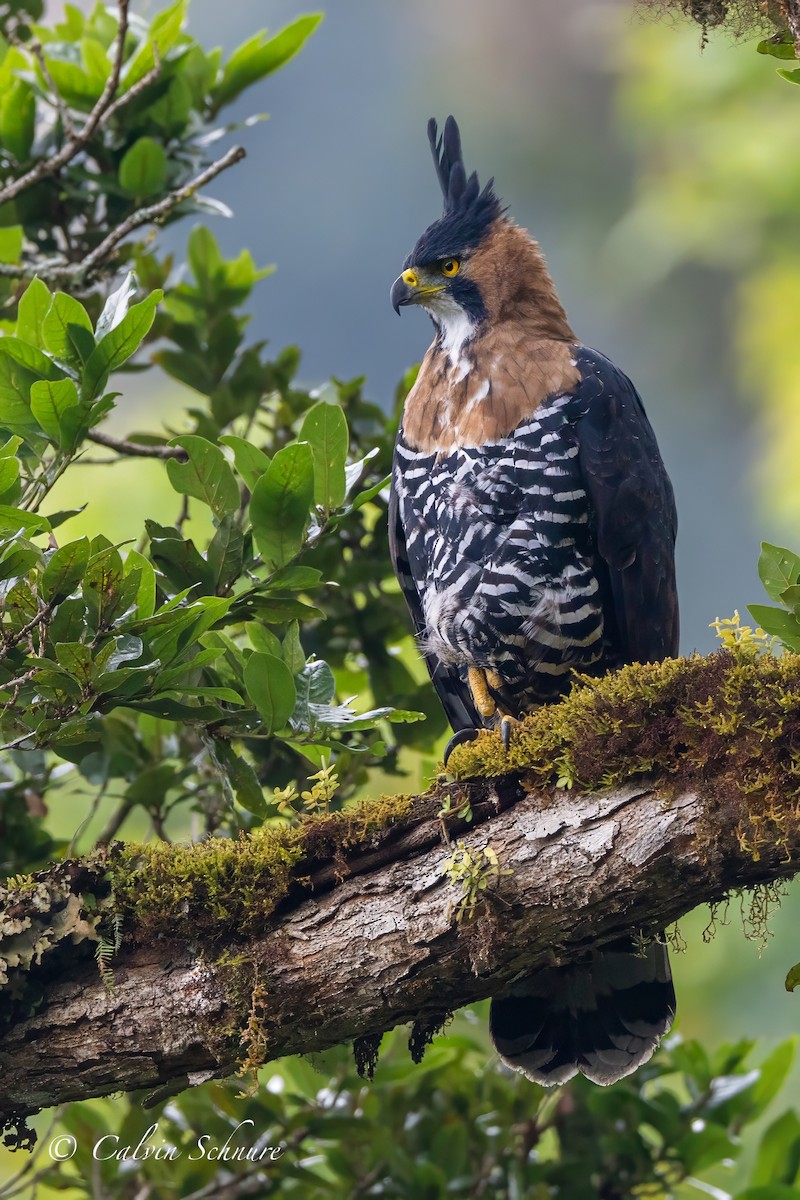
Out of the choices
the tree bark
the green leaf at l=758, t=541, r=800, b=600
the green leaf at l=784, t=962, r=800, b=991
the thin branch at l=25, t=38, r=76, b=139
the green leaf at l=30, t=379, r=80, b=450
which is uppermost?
the thin branch at l=25, t=38, r=76, b=139

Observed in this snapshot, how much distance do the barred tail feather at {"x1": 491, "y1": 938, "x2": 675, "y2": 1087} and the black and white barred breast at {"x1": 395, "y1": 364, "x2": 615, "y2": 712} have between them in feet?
2.30

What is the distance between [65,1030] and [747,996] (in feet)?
23.9

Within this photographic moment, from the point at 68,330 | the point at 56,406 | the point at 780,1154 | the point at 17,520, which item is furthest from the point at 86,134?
the point at 780,1154

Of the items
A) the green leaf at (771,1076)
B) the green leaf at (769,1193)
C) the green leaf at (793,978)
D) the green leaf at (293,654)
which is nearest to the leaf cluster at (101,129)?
the green leaf at (293,654)

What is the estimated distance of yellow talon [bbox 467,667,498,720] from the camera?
3.01 metres

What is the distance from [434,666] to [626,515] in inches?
25.3

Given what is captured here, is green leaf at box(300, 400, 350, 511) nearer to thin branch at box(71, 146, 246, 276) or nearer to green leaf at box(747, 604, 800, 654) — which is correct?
green leaf at box(747, 604, 800, 654)

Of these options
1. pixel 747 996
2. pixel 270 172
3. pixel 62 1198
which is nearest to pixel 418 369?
pixel 62 1198

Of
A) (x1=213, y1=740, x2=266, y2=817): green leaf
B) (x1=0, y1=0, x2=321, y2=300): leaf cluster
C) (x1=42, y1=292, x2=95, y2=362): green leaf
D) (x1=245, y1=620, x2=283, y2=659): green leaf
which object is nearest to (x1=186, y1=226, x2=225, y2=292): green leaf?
(x1=0, y1=0, x2=321, y2=300): leaf cluster

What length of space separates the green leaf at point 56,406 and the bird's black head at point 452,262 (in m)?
1.46

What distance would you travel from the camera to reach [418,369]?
10.9 ft

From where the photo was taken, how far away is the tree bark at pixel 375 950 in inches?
76.1

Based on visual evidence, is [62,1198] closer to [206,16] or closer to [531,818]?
[531,818]
